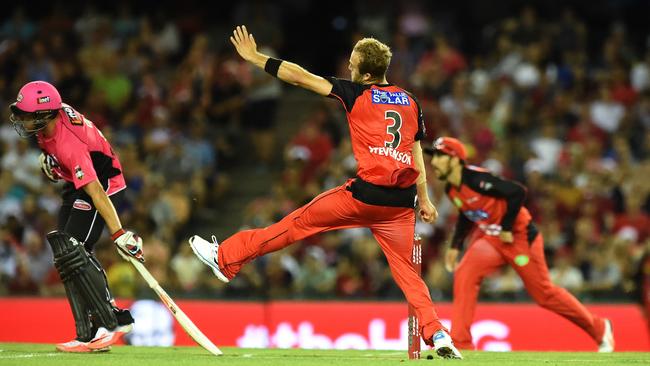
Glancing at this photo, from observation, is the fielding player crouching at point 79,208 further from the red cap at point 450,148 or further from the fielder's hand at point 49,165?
the red cap at point 450,148

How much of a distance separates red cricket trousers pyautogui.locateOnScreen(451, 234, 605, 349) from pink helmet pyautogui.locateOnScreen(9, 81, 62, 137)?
4.48 metres

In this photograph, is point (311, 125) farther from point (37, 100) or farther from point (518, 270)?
point (37, 100)

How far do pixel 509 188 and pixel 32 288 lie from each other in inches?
307

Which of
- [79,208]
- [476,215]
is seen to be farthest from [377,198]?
[476,215]

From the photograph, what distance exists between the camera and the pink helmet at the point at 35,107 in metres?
9.25

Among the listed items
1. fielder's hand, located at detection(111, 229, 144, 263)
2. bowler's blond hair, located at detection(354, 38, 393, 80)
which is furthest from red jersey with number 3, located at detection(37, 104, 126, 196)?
bowler's blond hair, located at detection(354, 38, 393, 80)

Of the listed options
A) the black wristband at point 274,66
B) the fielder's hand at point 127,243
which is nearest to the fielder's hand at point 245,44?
the black wristband at point 274,66

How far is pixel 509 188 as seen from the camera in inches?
453

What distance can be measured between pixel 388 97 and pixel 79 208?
2736mm

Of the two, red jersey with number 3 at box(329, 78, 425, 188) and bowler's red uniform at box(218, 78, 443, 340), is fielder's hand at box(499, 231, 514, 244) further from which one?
red jersey with number 3 at box(329, 78, 425, 188)

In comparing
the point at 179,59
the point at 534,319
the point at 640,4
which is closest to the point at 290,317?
the point at 534,319

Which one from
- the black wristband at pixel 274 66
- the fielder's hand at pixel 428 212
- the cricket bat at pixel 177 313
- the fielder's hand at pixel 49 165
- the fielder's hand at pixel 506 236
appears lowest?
the cricket bat at pixel 177 313

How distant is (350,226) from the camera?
9.12 metres

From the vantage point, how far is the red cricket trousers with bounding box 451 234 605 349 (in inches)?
457
